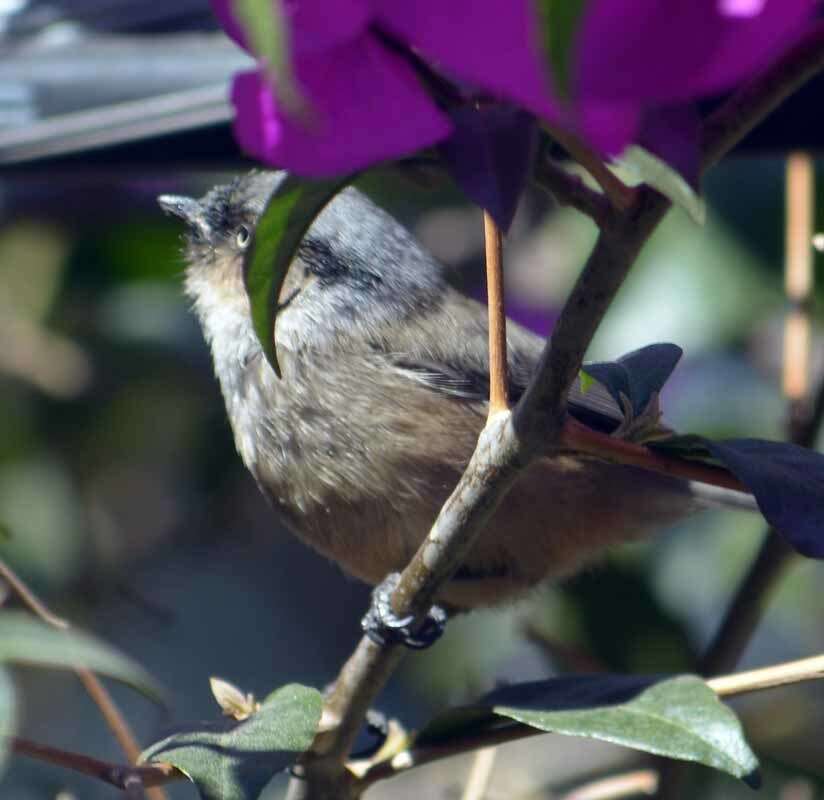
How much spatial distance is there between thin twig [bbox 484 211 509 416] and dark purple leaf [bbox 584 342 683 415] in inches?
6.2

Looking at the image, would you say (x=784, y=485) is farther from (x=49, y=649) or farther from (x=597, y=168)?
(x=49, y=649)

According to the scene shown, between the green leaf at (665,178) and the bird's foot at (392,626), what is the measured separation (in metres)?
0.73

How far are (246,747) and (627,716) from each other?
44 centimetres

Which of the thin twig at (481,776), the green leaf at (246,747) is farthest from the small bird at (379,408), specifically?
the green leaf at (246,747)

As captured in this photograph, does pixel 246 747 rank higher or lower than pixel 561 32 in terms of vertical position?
lower

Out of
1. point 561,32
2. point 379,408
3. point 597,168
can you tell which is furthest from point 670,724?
point 379,408

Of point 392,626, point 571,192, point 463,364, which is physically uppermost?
point 571,192

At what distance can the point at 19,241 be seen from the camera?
4.07 m

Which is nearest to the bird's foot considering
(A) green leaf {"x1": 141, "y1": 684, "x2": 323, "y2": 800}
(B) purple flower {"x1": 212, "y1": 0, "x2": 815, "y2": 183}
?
(A) green leaf {"x1": 141, "y1": 684, "x2": 323, "y2": 800}

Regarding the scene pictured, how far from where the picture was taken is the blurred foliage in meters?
3.26

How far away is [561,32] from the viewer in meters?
0.67

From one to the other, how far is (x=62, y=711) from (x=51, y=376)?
1245mm

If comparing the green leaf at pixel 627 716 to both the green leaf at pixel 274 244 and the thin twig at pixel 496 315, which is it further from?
the green leaf at pixel 274 244

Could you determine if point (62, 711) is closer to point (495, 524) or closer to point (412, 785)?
point (412, 785)
